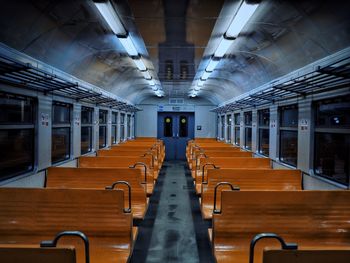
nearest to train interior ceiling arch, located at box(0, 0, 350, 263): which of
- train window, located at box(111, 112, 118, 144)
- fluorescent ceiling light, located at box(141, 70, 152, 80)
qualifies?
fluorescent ceiling light, located at box(141, 70, 152, 80)

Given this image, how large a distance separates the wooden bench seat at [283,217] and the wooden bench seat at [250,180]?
5.18ft

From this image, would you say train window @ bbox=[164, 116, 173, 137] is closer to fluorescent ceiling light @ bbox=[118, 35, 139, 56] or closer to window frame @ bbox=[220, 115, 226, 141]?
window frame @ bbox=[220, 115, 226, 141]

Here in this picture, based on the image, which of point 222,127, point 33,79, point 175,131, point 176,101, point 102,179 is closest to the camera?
point 33,79

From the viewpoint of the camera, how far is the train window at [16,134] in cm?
407

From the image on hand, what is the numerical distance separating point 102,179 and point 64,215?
5.59ft

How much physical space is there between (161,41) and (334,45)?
2.57 meters

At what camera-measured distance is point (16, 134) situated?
173 inches

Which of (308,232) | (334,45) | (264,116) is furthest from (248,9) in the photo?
(264,116)

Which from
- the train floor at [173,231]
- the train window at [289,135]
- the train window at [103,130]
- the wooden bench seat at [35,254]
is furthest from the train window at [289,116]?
the train window at [103,130]

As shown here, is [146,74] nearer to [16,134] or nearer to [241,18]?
[16,134]

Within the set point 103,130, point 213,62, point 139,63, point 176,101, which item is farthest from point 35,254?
point 176,101

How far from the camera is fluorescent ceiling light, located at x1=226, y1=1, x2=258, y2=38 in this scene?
3.17m

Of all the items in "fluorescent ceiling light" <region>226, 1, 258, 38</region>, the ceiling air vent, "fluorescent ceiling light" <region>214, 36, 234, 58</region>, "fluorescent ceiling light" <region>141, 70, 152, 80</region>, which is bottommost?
"fluorescent ceiling light" <region>226, 1, 258, 38</region>

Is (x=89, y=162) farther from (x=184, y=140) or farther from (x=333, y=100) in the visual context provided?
(x=184, y=140)
